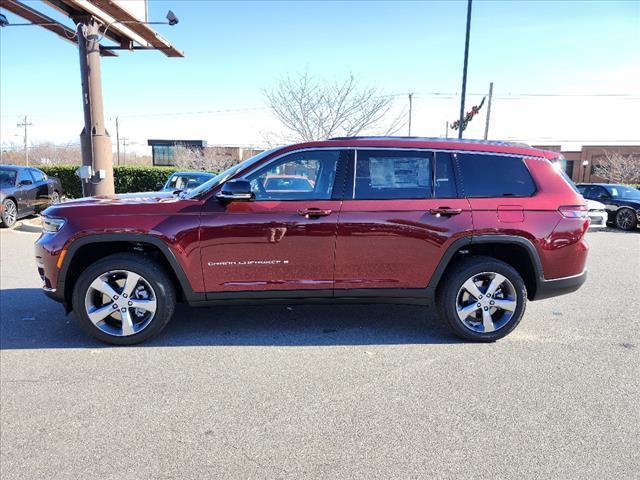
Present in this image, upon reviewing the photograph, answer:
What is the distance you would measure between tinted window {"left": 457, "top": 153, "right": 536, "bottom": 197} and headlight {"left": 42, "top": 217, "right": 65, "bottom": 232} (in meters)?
3.58

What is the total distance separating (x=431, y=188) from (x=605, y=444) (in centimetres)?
228

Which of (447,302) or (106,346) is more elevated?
(447,302)

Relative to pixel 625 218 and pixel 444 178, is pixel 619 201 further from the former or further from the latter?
pixel 444 178

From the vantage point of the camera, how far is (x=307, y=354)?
379cm

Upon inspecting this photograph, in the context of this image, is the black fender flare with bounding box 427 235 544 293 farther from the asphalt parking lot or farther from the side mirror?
the side mirror

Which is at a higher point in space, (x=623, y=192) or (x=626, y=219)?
(x=623, y=192)

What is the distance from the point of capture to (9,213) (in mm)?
10797

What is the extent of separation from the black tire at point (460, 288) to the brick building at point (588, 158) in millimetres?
51379

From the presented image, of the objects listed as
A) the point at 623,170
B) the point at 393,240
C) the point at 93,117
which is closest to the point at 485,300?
the point at 393,240

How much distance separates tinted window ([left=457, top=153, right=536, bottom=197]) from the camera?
4.05 meters

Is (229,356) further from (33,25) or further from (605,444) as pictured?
(33,25)

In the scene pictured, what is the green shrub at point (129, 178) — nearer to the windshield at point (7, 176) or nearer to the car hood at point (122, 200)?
the windshield at point (7, 176)

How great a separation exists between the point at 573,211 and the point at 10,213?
1195cm

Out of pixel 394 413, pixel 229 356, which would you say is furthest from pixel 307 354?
pixel 394 413
